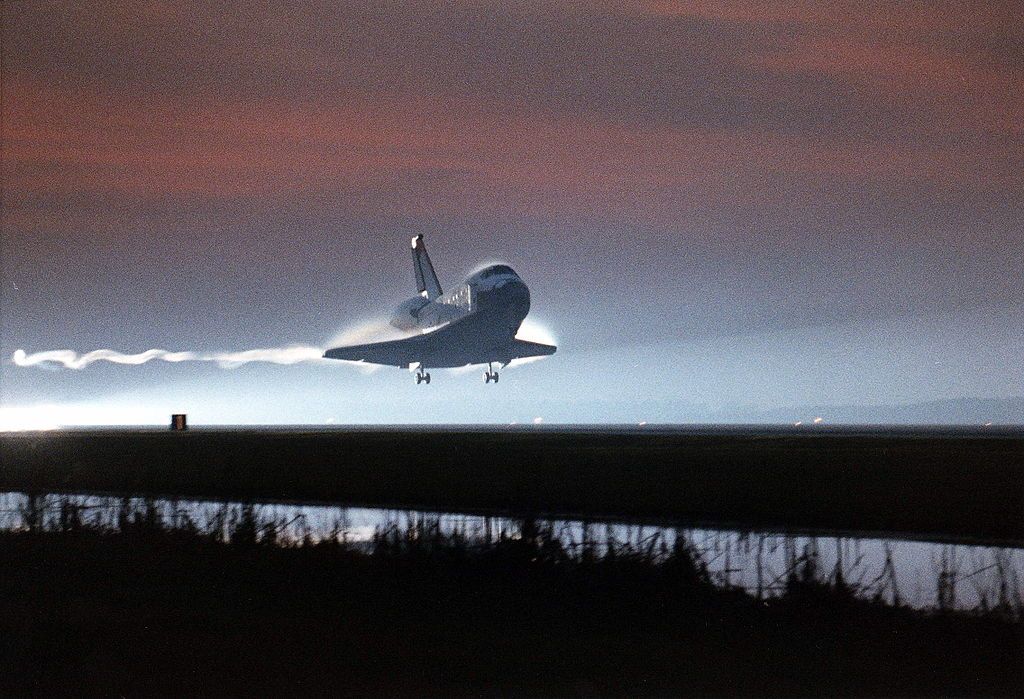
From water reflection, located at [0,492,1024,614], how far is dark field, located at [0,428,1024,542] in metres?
2.52

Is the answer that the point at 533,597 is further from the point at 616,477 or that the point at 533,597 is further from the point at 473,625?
the point at 616,477

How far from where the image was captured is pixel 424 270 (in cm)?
15388

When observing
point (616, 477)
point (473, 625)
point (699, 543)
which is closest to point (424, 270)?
point (616, 477)

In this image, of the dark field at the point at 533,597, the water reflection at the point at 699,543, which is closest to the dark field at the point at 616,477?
the dark field at the point at 533,597

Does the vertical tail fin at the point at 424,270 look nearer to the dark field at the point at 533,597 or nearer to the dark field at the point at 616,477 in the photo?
the dark field at the point at 616,477

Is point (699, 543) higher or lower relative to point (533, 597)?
higher

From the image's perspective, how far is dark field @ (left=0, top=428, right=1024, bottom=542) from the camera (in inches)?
1232

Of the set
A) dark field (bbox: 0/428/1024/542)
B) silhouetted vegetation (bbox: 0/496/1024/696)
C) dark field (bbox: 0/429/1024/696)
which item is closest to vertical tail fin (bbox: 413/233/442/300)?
dark field (bbox: 0/428/1024/542)

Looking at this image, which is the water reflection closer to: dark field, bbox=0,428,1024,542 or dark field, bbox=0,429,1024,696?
dark field, bbox=0,429,1024,696

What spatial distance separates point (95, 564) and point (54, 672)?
10736 millimetres

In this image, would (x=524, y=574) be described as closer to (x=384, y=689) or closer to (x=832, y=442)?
(x=384, y=689)

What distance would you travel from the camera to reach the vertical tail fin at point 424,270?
152000mm

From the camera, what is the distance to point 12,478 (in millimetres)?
52875

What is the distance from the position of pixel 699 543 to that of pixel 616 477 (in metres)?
12.2
